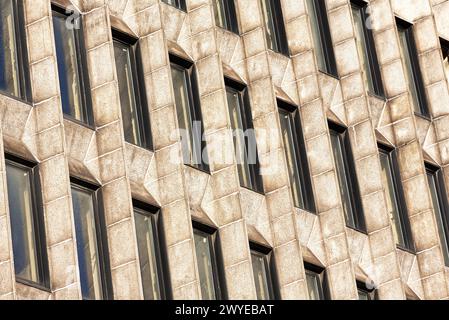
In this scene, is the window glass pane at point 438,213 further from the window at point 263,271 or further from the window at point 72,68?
the window at point 72,68

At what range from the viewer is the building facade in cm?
4397

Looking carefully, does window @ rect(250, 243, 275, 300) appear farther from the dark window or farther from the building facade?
the dark window

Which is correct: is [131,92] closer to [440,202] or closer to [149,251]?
[149,251]

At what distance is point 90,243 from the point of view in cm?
4491

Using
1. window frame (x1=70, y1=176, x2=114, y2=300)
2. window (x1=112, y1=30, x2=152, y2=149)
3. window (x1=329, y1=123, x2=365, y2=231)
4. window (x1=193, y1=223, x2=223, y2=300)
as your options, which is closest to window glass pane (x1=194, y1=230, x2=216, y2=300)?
window (x1=193, y1=223, x2=223, y2=300)

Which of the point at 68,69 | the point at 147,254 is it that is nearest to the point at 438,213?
the point at 147,254

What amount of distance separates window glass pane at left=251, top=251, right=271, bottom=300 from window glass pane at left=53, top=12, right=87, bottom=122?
6.88 meters

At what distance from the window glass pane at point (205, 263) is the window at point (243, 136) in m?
2.72

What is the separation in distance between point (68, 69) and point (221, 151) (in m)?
5.31

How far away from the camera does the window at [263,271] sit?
163 feet

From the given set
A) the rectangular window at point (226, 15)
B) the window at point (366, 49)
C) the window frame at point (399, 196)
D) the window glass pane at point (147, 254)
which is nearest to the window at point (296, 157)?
the rectangular window at point (226, 15)

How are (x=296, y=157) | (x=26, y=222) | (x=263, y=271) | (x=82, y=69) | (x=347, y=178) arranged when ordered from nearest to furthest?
(x=26, y=222) → (x=82, y=69) → (x=263, y=271) → (x=296, y=157) → (x=347, y=178)

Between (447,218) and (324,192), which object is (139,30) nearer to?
(324,192)
